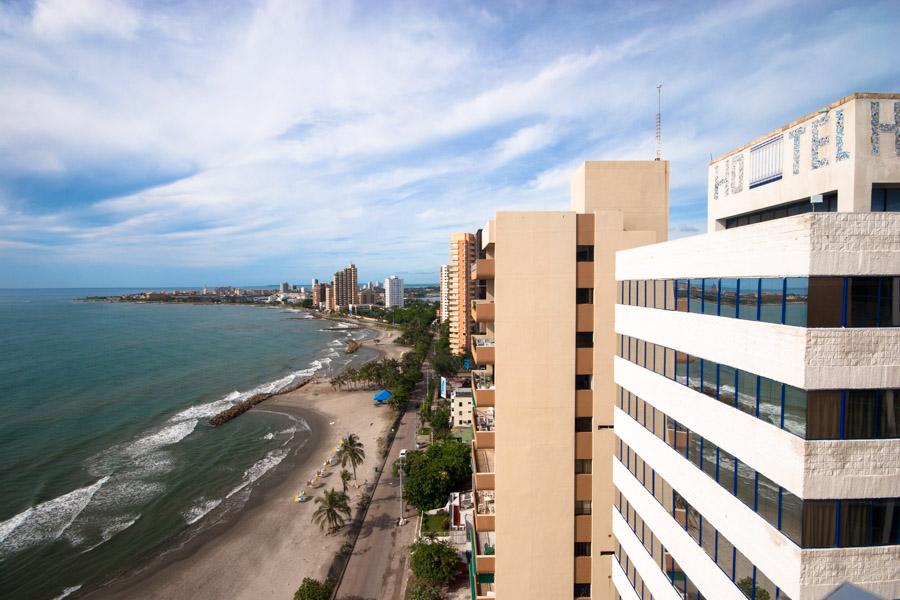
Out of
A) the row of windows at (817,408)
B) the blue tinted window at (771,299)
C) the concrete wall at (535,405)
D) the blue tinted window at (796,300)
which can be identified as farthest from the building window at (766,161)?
the row of windows at (817,408)

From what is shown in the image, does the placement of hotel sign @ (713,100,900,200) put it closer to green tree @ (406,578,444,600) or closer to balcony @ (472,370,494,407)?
balcony @ (472,370,494,407)

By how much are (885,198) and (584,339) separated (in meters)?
9.77

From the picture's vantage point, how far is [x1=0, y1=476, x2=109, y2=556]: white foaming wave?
37.5 metres

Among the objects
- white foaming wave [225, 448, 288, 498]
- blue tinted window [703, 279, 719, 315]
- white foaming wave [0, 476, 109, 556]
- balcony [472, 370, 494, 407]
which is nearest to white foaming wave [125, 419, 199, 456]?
white foaming wave [0, 476, 109, 556]

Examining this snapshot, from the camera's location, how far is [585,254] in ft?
56.6

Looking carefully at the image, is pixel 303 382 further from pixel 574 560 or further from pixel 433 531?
pixel 574 560

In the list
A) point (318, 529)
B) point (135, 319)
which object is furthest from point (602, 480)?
point (135, 319)

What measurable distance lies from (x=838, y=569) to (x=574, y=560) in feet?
37.7

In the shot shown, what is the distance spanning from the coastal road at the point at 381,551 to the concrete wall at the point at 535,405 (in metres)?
17.4

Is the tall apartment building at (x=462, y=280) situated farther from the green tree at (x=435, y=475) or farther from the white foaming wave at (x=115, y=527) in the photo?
the white foaming wave at (x=115, y=527)

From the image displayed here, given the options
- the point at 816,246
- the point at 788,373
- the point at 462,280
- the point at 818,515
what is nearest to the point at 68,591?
the point at 818,515

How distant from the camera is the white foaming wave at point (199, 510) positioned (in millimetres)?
41250

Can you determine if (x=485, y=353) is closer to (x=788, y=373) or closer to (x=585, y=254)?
(x=585, y=254)

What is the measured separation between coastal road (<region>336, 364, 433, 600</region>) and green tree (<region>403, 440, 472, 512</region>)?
2173 millimetres
